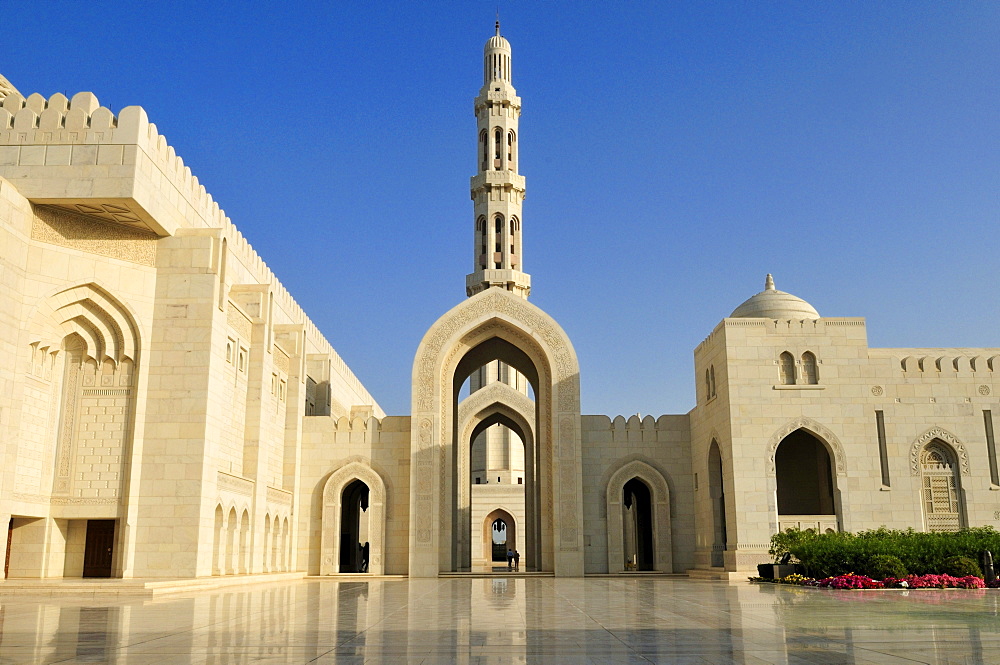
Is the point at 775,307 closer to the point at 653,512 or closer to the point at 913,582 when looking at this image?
the point at 653,512

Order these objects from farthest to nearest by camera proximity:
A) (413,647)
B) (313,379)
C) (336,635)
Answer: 1. (313,379)
2. (336,635)
3. (413,647)

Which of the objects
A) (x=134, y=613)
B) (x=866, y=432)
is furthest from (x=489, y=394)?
(x=134, y=613)

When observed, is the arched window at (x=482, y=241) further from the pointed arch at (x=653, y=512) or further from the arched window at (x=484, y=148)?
the pointed arch at (x=653, y=512)

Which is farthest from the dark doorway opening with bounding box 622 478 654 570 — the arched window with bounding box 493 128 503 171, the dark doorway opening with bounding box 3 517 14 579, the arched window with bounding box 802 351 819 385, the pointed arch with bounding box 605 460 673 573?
the dark doorway opening with bounding box 3 517 14 579

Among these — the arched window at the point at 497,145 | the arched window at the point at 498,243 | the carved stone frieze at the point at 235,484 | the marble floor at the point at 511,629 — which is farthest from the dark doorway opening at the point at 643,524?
the arched window at the point at 497,145

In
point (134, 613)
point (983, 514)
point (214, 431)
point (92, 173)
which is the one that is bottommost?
point (134, 613)

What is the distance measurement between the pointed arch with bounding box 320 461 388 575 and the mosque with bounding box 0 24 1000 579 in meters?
0.07

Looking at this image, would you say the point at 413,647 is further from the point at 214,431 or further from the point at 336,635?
the point at 214,431

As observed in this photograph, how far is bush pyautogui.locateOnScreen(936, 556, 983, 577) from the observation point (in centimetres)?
1669

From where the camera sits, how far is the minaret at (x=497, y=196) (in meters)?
35.8

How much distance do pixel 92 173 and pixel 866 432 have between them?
61.1 ft

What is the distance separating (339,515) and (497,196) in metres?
15.8

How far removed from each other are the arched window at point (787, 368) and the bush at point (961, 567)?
662 centimetres

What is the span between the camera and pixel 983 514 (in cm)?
2192
